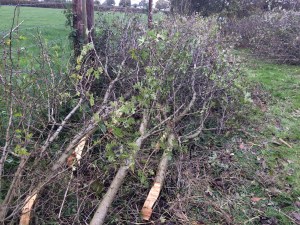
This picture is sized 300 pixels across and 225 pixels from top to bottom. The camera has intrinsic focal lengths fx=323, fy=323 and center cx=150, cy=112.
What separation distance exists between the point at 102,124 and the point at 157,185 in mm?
729

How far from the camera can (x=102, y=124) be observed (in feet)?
9.29

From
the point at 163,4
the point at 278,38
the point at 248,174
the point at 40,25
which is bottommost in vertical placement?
the point at 248,174

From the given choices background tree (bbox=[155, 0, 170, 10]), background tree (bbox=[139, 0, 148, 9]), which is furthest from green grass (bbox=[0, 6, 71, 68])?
background tree (bbox=[155, 0, 170, 10])

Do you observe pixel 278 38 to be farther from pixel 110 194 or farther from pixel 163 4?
pixel 110 194

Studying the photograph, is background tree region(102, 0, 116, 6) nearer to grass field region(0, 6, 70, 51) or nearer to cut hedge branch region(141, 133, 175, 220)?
grass field region(0, 6, 70, 51)

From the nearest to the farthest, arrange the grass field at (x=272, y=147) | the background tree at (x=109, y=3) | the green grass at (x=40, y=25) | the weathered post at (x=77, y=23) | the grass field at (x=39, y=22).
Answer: the grass field at (x=272, y=147) < the weathered post at (x=77, y=23) < the green grass at (x=40, y=25) < the grass field at (x=39, y=22) < the background tree at (x=109, y=3)

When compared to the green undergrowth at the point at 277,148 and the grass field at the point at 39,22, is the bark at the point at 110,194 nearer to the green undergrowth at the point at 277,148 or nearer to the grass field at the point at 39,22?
the green undergrowth at the point at 277,148

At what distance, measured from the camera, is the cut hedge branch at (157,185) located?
2.66 metres

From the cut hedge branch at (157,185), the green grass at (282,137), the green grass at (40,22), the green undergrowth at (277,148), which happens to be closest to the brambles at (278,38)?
the green grass at (282,137)

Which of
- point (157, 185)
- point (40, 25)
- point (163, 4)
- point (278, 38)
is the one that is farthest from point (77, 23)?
point (163, 4)

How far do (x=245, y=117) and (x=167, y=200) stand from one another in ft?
7.12

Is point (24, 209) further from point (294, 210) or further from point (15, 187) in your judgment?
point (294, 210)

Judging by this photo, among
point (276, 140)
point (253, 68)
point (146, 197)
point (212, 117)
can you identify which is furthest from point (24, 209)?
point (253, 68)

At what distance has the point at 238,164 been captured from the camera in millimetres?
3461
